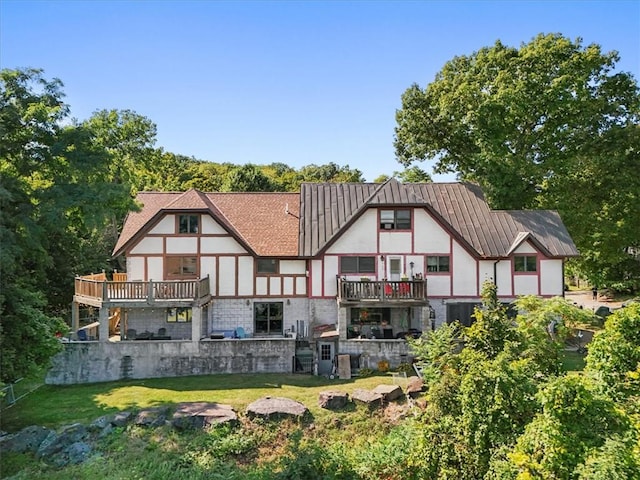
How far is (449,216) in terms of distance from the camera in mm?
24156

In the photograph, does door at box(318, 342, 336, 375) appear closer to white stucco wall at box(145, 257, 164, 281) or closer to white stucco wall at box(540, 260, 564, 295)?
white stucco wall at box(145, 257, 164, 281)

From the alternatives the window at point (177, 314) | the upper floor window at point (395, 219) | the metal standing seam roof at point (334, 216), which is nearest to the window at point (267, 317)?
the metal standing seam roof at point (334, 216)

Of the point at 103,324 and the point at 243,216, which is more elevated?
the point at 243,216

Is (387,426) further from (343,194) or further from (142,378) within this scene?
(343,194)

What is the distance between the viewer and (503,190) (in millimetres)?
26312

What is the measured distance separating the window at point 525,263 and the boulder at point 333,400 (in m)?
11.7

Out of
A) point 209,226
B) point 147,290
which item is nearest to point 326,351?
point 209,226

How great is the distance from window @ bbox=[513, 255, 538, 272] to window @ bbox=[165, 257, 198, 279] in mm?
16107

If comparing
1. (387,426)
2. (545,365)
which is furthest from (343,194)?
(545,365)

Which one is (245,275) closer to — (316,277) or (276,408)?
(316,277)

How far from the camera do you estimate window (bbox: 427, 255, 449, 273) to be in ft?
74.1

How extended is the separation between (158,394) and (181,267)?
673 cm

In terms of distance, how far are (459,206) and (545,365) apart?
13498mm

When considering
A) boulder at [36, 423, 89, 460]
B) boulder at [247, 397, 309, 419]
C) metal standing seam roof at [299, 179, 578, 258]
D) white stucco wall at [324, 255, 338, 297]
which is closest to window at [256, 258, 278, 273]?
A: metal standing seam roof at [299, 179, 578, 258]
